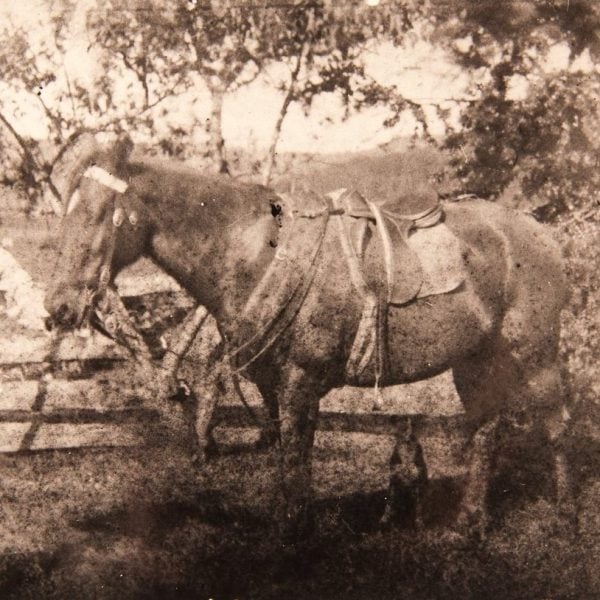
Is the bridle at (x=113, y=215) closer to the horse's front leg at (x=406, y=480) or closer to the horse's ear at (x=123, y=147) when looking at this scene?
the horse's ear at (x=123, y=147)

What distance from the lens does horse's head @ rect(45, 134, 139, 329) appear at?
102 inches

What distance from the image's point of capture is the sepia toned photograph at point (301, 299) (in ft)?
8.84

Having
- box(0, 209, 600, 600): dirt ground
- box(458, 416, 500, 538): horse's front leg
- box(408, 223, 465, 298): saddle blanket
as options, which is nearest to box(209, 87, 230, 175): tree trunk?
box(408, 223, 465, 298): saddle blanket

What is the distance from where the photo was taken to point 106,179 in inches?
103

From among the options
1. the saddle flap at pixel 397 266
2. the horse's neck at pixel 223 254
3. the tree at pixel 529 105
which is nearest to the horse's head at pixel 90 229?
the horse's neck at pixel 223 254

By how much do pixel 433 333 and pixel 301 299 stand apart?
1.74ft

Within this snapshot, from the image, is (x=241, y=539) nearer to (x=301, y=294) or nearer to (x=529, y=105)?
(x=301, y=294)

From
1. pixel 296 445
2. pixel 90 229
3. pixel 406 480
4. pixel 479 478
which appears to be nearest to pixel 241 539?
pixel 296 445

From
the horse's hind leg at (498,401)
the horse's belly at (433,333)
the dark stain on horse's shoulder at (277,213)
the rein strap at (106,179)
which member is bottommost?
the horse's hind leg at (498,401)

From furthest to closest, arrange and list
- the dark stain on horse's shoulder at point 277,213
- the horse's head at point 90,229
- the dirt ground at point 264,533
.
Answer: the dirt ground at point 264,533 → the dark stain on horse's shoulder at point 277,213 → the horse's head at point 90,229

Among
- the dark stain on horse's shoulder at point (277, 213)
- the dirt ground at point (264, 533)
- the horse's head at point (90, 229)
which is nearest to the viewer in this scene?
the horse's head at point (90, 229)

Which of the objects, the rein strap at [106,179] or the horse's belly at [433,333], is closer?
the rein strap at [106,179]

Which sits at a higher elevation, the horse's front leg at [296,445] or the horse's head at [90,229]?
the horse's head at [90,229]

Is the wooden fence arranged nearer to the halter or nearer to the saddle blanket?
the halter
